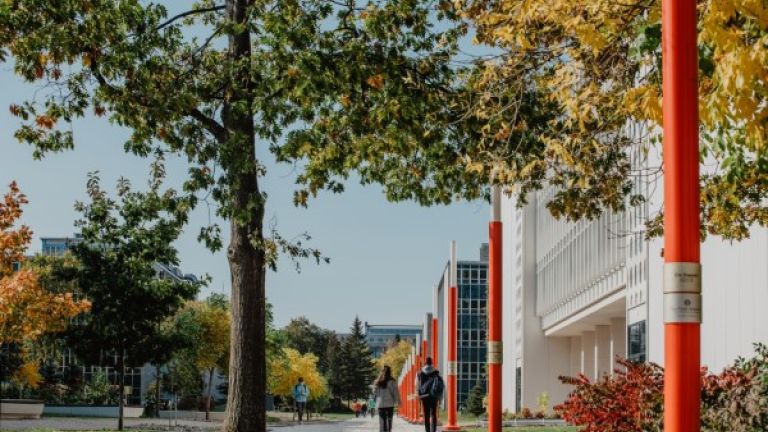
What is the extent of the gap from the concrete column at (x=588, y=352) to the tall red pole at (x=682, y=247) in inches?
2217

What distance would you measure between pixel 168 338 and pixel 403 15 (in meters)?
17.9

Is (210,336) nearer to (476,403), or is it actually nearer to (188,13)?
(476,403)

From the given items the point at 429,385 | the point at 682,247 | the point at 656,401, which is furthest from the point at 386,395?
the point at 682,247

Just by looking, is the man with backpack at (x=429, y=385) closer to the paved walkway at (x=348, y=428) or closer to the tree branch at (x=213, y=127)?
the tree branch at (x=213, y=127)

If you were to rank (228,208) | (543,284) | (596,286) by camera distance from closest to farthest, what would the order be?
(228,208) < (596,286) < (543,284)

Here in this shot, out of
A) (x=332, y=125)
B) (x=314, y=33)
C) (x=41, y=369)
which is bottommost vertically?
(x=41, y=369)

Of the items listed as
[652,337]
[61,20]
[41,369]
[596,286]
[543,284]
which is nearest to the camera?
[61,20]

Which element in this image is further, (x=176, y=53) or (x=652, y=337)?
(x=652, y=337)

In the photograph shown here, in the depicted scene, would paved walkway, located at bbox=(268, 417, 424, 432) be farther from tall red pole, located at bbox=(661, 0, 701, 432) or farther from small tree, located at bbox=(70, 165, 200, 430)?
tall red pole, located at bbox=(661, 0, 701, 432)

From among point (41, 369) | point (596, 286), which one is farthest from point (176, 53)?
point (41, 369)

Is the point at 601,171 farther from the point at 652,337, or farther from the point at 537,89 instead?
the point at 652,337

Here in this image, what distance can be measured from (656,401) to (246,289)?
6898 mm

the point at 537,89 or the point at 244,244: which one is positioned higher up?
the point at 537,89

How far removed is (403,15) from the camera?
53.5 feet
